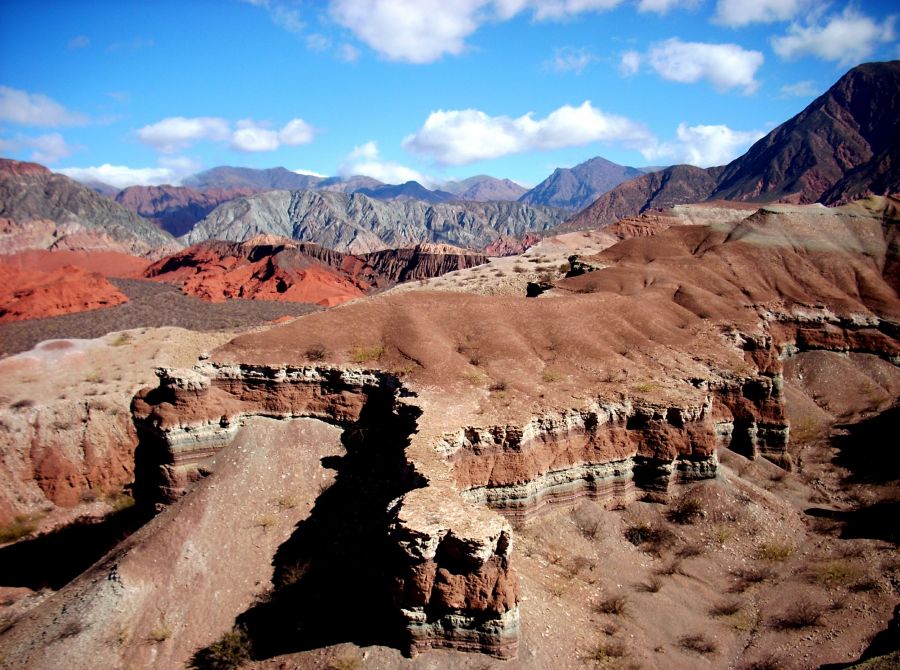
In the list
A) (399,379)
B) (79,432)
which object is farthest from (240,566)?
(79,432)

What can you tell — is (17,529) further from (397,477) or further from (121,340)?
(397,477)

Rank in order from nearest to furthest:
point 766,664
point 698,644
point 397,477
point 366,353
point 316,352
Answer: point 766,664 < point 698,644 < point 397,477 < point 316,352 < point 366,353

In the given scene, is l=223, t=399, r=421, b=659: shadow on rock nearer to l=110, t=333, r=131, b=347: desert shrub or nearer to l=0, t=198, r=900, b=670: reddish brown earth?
l=0, t=198, r=900, b=670: reddish brown earth

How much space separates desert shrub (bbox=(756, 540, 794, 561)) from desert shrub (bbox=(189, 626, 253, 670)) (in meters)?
15.0

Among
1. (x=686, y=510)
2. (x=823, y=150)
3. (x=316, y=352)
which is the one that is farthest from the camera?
(x=823, y=150)

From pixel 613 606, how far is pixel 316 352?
13.2 metres

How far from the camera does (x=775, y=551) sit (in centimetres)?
1725

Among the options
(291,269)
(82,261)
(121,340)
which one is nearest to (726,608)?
(121,340)

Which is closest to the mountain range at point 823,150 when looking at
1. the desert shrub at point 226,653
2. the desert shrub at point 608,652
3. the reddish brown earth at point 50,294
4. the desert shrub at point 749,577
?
the reddish brown earth at point 50,294

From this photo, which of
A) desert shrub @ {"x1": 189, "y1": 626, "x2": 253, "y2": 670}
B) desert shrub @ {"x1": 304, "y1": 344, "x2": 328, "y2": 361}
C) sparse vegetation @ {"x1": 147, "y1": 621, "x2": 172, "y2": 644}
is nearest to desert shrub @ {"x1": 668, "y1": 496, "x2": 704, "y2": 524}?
desert shrub @ {"x1": 189, "y1": 626, "x2": 253, "y2": 670}

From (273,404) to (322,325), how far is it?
4.88 metres

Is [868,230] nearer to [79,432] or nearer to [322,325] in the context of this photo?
[322,325]

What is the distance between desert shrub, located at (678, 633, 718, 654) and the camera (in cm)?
1377

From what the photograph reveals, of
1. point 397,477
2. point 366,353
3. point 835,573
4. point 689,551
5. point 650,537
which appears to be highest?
point 366,353
